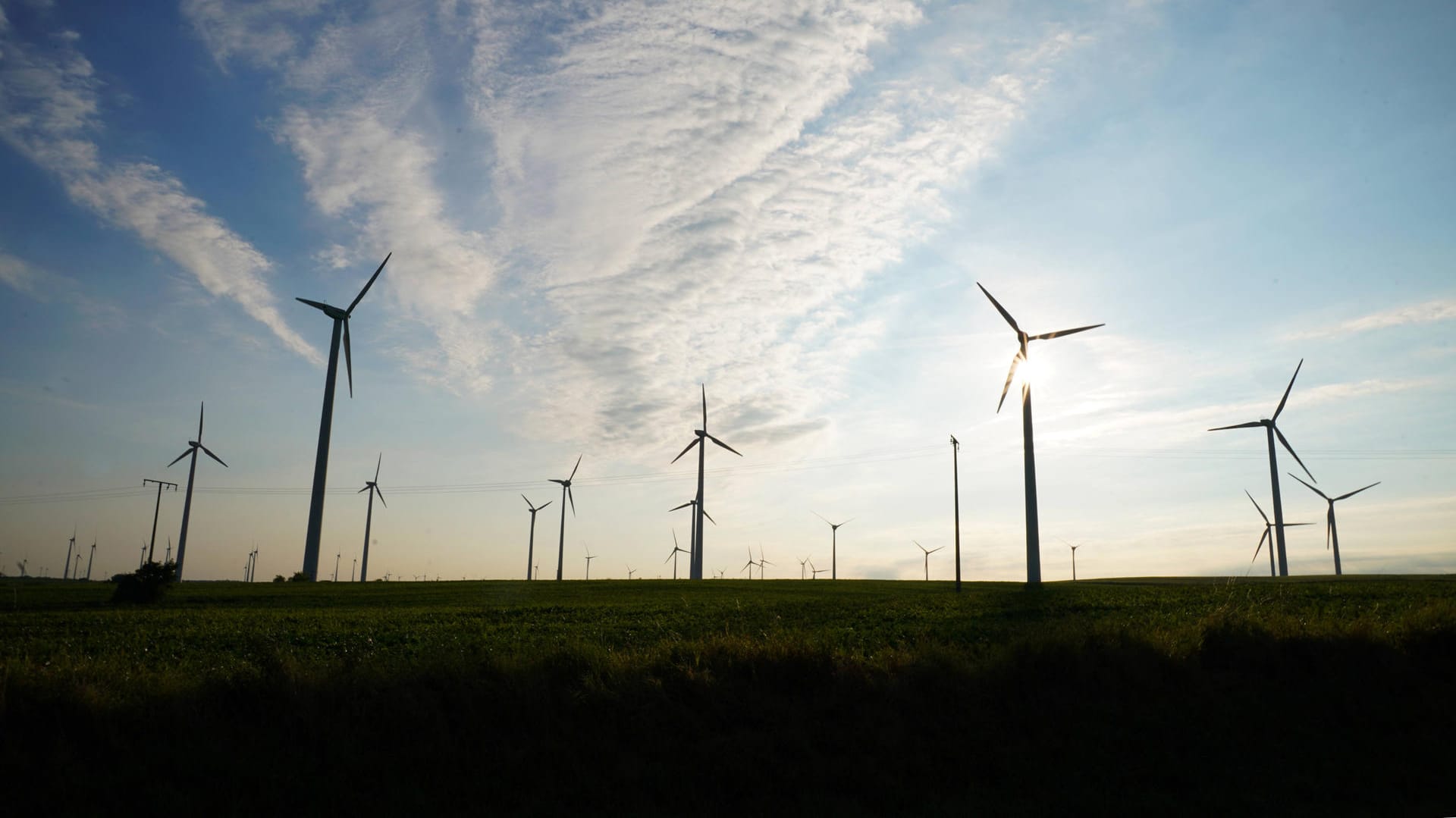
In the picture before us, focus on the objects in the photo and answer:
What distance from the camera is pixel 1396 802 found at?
55.2 ft

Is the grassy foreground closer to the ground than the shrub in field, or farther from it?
closer to the ground

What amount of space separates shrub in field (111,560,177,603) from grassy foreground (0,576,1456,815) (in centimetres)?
3263

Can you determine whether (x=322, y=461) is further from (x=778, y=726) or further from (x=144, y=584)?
(x=778, y=726)

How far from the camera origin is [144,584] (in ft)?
175

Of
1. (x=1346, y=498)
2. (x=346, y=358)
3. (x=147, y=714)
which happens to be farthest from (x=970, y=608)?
(x=1346, y=498)

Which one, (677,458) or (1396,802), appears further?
(677,458)

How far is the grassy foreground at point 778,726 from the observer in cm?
1706

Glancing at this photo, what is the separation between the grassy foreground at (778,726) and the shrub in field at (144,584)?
32631 millimetres

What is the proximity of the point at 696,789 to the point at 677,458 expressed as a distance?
9688 cm

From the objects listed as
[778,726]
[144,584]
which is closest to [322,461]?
[144,584]

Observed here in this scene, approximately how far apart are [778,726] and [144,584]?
1985 inches

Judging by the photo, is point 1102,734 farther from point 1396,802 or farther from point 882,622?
point 882,622

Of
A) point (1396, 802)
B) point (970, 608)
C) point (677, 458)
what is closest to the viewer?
point (1396, 802)

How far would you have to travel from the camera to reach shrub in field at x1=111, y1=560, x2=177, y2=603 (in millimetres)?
52938
